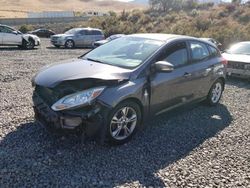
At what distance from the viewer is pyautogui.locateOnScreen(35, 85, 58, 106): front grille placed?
458 cm

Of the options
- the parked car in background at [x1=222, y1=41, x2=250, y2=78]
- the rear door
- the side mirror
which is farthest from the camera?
the parked car in background at [x1=222, y1=41, x2=250, y2=78]

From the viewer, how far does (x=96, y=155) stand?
4.55m

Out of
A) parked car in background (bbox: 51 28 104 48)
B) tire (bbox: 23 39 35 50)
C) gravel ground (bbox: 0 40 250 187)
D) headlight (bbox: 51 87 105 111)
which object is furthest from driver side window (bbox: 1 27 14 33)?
headlight (bbox: 51 87 105 111)

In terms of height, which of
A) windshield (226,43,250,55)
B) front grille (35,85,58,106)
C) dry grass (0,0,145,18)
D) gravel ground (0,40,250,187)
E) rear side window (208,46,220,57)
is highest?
rear side window (208,46,220,57)

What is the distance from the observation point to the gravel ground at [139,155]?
3.99 metres

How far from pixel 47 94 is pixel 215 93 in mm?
Result: 4092

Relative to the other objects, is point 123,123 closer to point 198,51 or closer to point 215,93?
point 198,51

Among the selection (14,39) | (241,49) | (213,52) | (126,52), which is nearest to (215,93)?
(213,52)

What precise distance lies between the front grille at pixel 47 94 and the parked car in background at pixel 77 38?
58.4 ft

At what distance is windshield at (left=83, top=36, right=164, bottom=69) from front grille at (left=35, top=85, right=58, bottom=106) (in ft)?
3.85

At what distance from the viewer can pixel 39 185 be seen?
373cm

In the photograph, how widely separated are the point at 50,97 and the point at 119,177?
1.52m

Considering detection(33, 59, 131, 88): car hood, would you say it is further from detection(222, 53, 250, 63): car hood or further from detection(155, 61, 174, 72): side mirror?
detection(222, 53, 250, 63): car hood

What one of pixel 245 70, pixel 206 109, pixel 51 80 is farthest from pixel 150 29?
pixel 51 80
